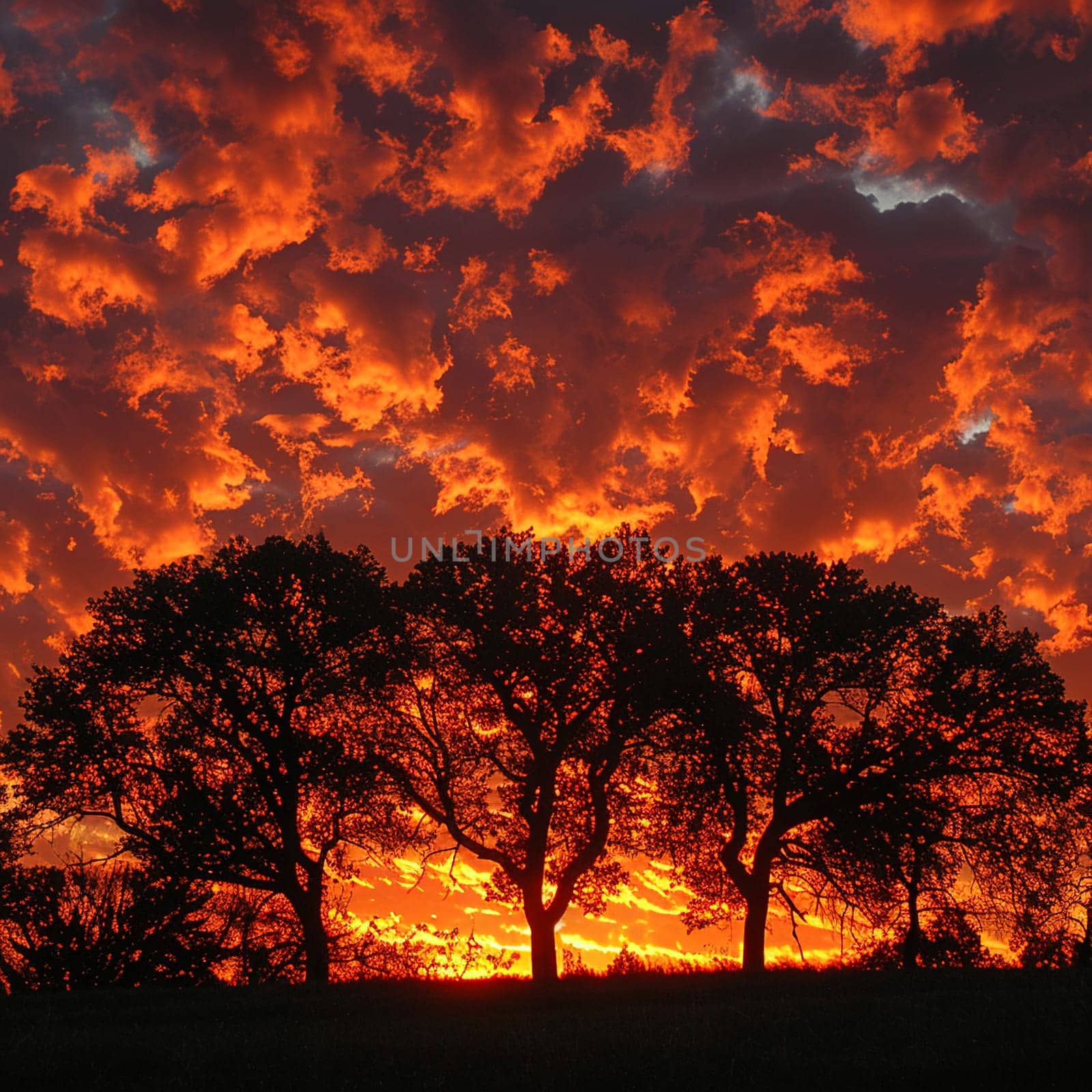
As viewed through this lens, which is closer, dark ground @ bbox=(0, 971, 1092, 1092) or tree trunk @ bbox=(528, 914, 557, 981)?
dark ground @ bbox=(0, 971, 1092, 1092)

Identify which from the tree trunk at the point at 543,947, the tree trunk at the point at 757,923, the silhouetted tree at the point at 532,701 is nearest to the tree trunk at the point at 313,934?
the silhouetted tree at the point at 532,701

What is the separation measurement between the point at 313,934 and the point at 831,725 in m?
20.5

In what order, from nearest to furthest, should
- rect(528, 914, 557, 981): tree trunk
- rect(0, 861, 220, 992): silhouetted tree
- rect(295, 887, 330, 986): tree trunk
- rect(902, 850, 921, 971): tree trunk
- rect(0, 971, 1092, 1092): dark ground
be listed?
rect(0, 971, 1092, 1092): dark ground < rect(0, 861, 220, 992): silhouetted tree < rect(528, 914, 557, 981): tree trunk < rect(295, 887, 330, 986): tree trunk < rect(902, 850, 921, 971): tree trunk

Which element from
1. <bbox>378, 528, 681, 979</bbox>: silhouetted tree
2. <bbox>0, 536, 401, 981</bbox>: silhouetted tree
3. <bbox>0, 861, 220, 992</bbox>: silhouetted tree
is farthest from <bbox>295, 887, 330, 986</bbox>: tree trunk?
<bbox>378, 528, 681, 979</bbox>: silhouetted tree

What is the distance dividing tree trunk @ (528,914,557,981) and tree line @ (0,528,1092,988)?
98mm

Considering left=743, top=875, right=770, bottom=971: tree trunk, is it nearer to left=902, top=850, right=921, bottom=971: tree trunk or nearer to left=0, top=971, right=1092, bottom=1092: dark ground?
left=902, top=850, right=921, bottom=971: tree trunk

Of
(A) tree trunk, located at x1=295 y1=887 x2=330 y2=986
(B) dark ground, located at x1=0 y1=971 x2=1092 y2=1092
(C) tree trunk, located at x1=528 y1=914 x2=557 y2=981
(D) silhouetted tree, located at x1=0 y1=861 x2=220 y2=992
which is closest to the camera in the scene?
(B) dark ground, located at x1=0 y1=971 x2=1092 y2=1092

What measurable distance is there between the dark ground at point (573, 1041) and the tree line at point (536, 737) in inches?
456

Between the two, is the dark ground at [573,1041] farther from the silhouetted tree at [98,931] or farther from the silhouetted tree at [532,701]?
the silhouetted tree at [532,701]

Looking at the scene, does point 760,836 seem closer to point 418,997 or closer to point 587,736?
point 587,736

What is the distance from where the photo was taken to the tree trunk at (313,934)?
1192 inches

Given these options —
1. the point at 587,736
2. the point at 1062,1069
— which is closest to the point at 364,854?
the point at 587,736

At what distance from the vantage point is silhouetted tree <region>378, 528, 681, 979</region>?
30.4 meters

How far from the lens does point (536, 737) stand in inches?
1233
